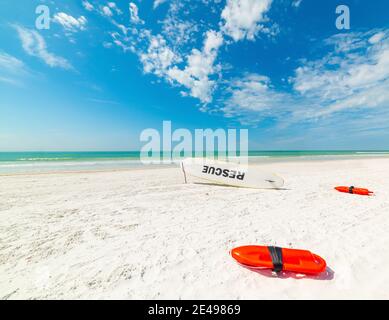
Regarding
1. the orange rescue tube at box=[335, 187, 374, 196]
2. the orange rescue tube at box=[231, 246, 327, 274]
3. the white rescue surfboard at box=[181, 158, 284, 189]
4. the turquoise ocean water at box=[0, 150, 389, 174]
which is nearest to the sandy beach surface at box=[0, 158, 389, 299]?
the orange rescue tube at box=[231, 246, 327, 274]

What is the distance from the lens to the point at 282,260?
2.31m

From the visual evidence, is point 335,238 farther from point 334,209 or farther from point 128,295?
point 128,295

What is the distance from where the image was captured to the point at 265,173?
23.2ft

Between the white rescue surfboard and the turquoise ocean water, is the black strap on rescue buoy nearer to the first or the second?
the white rescue surfboard

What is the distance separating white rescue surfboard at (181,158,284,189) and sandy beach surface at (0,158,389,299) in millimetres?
1437

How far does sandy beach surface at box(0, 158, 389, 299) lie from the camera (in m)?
2.05

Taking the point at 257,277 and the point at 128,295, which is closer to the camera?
the point at 128,295

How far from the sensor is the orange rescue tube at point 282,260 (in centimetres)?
223

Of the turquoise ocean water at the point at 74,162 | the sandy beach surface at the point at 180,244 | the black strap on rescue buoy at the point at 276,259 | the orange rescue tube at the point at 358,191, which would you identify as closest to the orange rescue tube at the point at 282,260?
the black strap on rescue buoy at the point at 276,259

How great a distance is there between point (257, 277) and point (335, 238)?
1.93 m

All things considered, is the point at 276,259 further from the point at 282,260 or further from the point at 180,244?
the point at 180,244

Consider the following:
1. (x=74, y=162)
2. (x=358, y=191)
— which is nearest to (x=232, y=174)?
(x=358, y=191)
